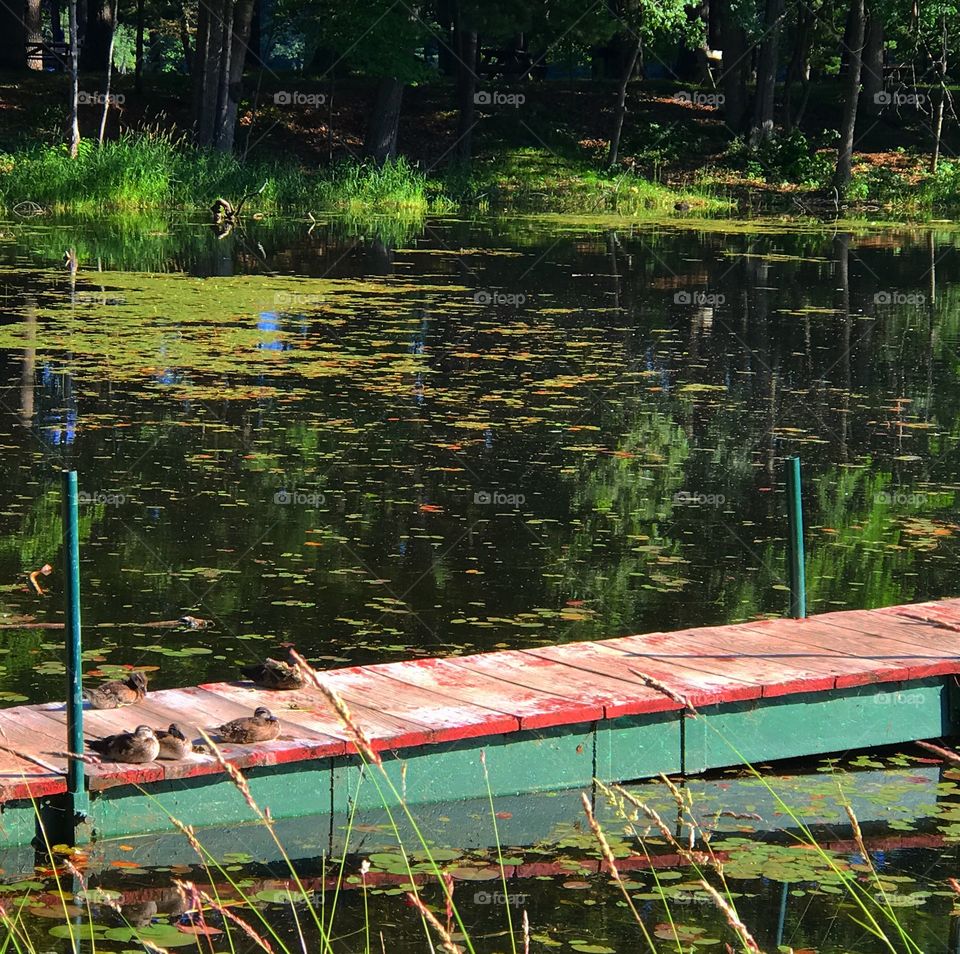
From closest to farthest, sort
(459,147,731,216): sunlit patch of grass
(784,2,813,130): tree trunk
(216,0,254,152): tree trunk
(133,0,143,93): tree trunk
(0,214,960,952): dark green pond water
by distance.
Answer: (0,214,960,952): dark green pond water → (216,0,254,152): tree trunk → (459,147,731,216): sunlit patch of grass → (133,0,143,93): tree trunk → (784,2,813,130): tree trunk

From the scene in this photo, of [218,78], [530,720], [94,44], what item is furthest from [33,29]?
[530,720]

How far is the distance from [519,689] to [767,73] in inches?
1553

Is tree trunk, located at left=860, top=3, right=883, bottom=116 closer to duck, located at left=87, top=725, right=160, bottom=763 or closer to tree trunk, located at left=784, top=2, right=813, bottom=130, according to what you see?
tree trunk, located at left=784, top=2, right=813, bottom=130

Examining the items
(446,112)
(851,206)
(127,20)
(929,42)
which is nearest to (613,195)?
(851,206)

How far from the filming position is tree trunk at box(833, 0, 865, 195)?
41.3 meters

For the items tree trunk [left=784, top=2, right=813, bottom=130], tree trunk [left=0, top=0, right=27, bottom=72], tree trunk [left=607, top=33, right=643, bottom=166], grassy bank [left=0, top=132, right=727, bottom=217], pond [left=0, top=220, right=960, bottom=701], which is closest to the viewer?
pond [left=0, top=220, right=960, bottom=701]

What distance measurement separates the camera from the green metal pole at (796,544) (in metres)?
7.58

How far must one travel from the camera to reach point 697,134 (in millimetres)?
45969

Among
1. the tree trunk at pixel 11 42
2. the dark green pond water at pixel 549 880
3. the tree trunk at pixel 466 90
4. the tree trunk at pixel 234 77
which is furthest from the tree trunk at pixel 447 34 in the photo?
the dark green pond water at pixel 549 880

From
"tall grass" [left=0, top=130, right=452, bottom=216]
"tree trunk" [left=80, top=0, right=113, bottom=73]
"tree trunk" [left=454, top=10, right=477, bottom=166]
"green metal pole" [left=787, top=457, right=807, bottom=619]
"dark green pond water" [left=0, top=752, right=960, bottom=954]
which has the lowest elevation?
"dark green pond water" [left=0, top=752, right=960, bottom=954]

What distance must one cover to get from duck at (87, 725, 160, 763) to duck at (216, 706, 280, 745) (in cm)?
27

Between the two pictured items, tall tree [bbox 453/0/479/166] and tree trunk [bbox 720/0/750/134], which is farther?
tree trunk [bbox 720/0/750/134]

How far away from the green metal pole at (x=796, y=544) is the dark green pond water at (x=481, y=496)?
0.68 metres

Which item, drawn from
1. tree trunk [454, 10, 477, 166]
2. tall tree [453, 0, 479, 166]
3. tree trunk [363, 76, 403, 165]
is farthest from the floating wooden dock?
tree trunk [454, 10, 477, 166]
